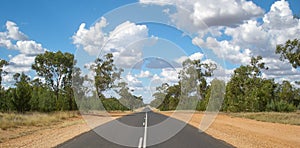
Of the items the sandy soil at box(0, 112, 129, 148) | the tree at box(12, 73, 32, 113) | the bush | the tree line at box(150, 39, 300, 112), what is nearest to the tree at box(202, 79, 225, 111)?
the tree line at box(150, 39, 300, 112)

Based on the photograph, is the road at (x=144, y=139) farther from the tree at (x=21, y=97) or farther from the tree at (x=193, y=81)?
the tree at (x=193, y=81)

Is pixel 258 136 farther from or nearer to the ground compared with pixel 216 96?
nearer to the ground

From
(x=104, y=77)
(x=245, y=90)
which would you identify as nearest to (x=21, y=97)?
(x=104, y=77)

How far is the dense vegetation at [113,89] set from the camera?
142 feet

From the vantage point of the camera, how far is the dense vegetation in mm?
43156

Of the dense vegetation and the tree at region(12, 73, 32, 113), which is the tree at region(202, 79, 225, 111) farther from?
the tree at region(12, 73, 32, 113)

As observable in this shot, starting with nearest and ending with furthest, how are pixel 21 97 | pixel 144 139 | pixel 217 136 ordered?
1. pixel 144 139
2. pixel 217 136
3. pixel 21 97

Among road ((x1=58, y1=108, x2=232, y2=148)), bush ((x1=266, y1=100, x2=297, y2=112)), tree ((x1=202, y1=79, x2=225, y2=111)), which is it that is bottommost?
road ((x1=58, y1=108, x2=232, y2=148))

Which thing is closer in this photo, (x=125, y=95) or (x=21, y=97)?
(x=21, y=97)

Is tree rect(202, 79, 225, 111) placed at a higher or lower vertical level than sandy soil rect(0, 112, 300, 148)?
higher

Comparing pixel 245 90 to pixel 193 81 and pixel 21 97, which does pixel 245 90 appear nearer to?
pixel 193 81

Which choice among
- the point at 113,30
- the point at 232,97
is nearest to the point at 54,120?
the point at 113,30

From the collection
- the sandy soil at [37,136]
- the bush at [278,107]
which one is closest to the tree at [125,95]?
the bush at [278,107]

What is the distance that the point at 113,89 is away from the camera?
2520 inches
